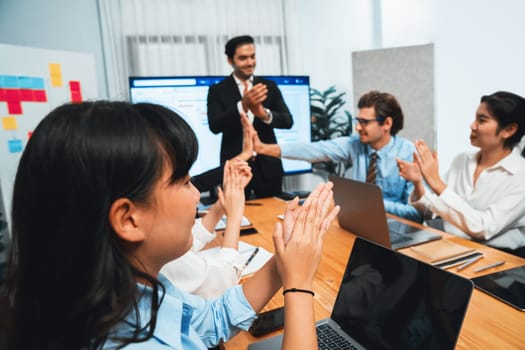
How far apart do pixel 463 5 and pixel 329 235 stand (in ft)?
10.0

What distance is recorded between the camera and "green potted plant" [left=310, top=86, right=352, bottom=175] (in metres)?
3.91

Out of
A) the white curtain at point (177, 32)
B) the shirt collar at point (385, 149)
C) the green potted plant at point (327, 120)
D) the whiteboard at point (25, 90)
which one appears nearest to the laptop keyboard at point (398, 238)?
the shirt collar at point (385, 149)

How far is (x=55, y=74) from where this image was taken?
9.02ft

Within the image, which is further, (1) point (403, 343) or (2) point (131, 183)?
(1) point (403, 343)

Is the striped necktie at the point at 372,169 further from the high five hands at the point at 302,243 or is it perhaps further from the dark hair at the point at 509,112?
the high five hands at the point at 302,243

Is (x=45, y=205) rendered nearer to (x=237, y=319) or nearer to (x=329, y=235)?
(x=237, y=319)

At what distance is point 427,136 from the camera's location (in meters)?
3.63

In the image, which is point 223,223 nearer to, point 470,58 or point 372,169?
point 372,169

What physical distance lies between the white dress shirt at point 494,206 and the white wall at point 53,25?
2.99 m

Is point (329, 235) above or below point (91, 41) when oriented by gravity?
below

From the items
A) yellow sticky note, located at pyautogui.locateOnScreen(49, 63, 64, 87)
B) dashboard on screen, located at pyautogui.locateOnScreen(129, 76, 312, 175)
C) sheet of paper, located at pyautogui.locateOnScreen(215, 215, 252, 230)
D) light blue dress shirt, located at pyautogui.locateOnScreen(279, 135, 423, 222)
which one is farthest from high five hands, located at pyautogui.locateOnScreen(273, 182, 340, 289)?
yellow sticky note, located at pyautogui.locateOnScreen(49, 63, 64, 87)

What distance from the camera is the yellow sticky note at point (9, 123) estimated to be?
2.45 m

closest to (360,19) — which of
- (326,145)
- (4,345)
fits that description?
(326,145)

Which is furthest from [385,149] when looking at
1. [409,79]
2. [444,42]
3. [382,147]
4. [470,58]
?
[444,42]
